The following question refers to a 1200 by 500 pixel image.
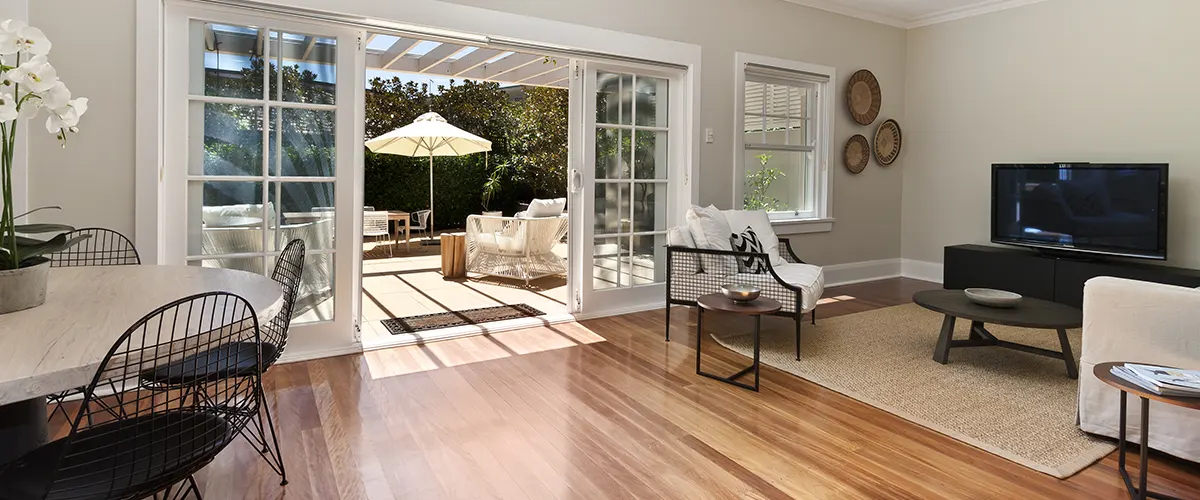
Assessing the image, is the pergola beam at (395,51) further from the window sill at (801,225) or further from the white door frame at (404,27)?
the window sill at (801,225)

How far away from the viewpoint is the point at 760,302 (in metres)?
3.28

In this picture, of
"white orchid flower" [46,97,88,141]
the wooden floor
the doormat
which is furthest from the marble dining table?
the doormat

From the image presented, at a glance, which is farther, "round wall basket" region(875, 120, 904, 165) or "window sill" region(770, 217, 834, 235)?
"round wall basket" region(875, 120, 904, 165)

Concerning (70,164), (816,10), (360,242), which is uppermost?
(816,10)

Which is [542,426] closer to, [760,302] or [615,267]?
[760,302]

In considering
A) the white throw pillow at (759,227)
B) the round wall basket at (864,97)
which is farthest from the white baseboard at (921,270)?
the white throw pillow at (759,227)

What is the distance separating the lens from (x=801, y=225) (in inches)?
222

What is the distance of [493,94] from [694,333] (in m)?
7.77

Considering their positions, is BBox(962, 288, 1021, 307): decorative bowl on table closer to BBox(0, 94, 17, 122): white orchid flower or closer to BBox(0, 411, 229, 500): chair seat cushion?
A: BBox(0, 411, 229, 500): chair seat cushion

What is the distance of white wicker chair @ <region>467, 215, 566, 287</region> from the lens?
5945 mm

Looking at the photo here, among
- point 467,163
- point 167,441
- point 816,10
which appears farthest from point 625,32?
point 467,163

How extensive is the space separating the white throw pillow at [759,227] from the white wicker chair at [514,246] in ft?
6.94

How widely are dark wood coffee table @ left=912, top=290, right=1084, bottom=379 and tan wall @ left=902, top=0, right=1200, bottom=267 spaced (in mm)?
2390

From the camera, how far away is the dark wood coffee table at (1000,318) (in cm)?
302
